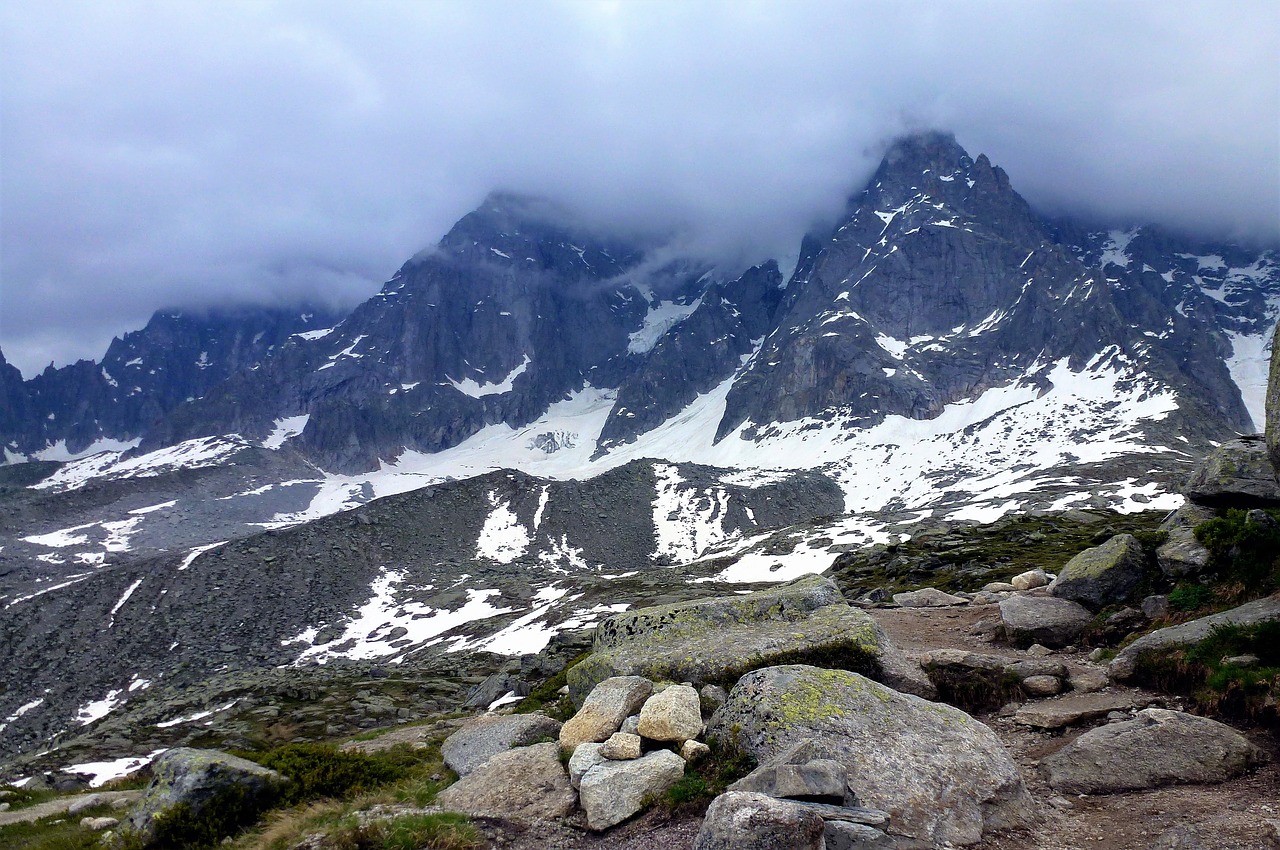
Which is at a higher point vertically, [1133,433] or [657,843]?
[657,843]

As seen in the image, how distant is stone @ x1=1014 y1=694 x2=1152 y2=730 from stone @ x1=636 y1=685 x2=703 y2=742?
5.34 metres

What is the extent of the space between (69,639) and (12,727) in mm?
16953

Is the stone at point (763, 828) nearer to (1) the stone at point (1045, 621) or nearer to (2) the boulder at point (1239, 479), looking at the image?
(1) the stone at point (1045, 621)

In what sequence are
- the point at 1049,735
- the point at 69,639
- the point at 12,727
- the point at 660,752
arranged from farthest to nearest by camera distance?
the point at 69,639 < the point at 12,727 < the point at 1049,735 < the point at 660,752

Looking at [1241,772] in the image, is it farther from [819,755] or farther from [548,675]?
[548,675]

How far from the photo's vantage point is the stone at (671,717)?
27.6 feet

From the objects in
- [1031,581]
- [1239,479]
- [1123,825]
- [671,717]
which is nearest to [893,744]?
[1123,825]

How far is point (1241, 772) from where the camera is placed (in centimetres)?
734

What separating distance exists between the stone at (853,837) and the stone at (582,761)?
11.4 feet

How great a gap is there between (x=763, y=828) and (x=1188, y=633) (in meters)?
9.83

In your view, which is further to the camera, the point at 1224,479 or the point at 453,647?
the point at 453,647

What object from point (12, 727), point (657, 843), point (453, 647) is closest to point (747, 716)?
point (657, 843)

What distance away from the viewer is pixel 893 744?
763 centimetres

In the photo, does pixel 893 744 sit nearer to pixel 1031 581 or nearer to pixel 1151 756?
pixel 1151 756
